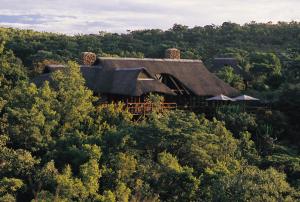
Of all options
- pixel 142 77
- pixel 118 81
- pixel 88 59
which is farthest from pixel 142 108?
pixel 88 59

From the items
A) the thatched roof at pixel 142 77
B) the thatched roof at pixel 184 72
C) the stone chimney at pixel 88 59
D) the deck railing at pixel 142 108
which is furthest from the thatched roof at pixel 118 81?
the stone chimney at pixel 88 59

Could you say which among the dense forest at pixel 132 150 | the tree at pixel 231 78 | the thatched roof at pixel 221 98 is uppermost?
the tree at pixel 231 78

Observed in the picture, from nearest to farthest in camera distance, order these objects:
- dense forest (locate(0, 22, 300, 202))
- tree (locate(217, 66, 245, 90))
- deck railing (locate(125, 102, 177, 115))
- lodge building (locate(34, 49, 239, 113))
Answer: dense forest (locate(0, 22, 300, 202)) → deck railing (locate(125, 102, 177, 115)) → lodge building (locate(34, 49, 239, 113)) → tree (locate(217, 66, 245, 90))

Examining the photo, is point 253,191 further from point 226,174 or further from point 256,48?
point 256,48

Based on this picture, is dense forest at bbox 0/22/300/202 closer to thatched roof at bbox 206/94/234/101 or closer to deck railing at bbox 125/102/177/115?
deck railing at bbox 125/102/177/115

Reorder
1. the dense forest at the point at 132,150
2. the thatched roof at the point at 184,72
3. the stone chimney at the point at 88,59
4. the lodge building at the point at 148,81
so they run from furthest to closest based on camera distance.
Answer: the stone chimney at the point at 88,59
the thatched roof at the point at 184,72
the lodge building at the point at 148,81
the dense forest at the point at 132,150

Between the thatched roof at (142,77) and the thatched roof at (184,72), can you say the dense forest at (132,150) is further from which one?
the thatched roof at (184,72)

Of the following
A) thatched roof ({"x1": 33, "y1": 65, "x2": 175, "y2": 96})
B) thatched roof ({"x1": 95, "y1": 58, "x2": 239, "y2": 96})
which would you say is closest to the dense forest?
thatched roof ({"x1": 33, "y1": 65, "x2": 175, "y2": 96})

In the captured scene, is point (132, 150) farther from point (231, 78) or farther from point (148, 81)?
point (231, 78)
